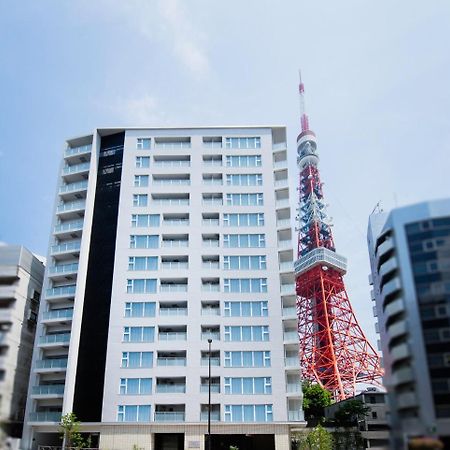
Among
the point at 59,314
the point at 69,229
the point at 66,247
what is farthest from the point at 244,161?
the point at 59,314

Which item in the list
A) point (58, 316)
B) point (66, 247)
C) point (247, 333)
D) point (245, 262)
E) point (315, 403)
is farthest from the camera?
point (315, 403)

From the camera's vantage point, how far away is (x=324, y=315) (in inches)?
3246

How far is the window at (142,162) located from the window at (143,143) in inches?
48.1

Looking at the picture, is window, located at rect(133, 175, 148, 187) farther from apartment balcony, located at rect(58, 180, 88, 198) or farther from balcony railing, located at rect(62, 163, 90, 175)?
balcony railing, located at rect(62, 163, 90, 175)

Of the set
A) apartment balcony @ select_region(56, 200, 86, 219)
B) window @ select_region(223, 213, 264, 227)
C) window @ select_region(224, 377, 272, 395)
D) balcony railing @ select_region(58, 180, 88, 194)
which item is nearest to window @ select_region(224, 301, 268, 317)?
window @ select_region(224, 377, 272, 395)

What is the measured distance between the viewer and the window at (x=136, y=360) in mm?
42156

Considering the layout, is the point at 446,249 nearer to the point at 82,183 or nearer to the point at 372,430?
the point at 82,183

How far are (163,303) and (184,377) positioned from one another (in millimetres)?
6883

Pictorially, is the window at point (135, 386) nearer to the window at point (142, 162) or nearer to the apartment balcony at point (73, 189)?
the apartment balcony at point (73, 189)

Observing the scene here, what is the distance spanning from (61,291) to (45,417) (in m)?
10.9

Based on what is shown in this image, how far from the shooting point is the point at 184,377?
41.7m

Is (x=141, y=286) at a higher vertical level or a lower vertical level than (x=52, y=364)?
higher

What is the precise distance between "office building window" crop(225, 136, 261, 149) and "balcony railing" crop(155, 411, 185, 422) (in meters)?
26.3

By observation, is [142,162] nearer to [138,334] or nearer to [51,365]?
[138,334]
